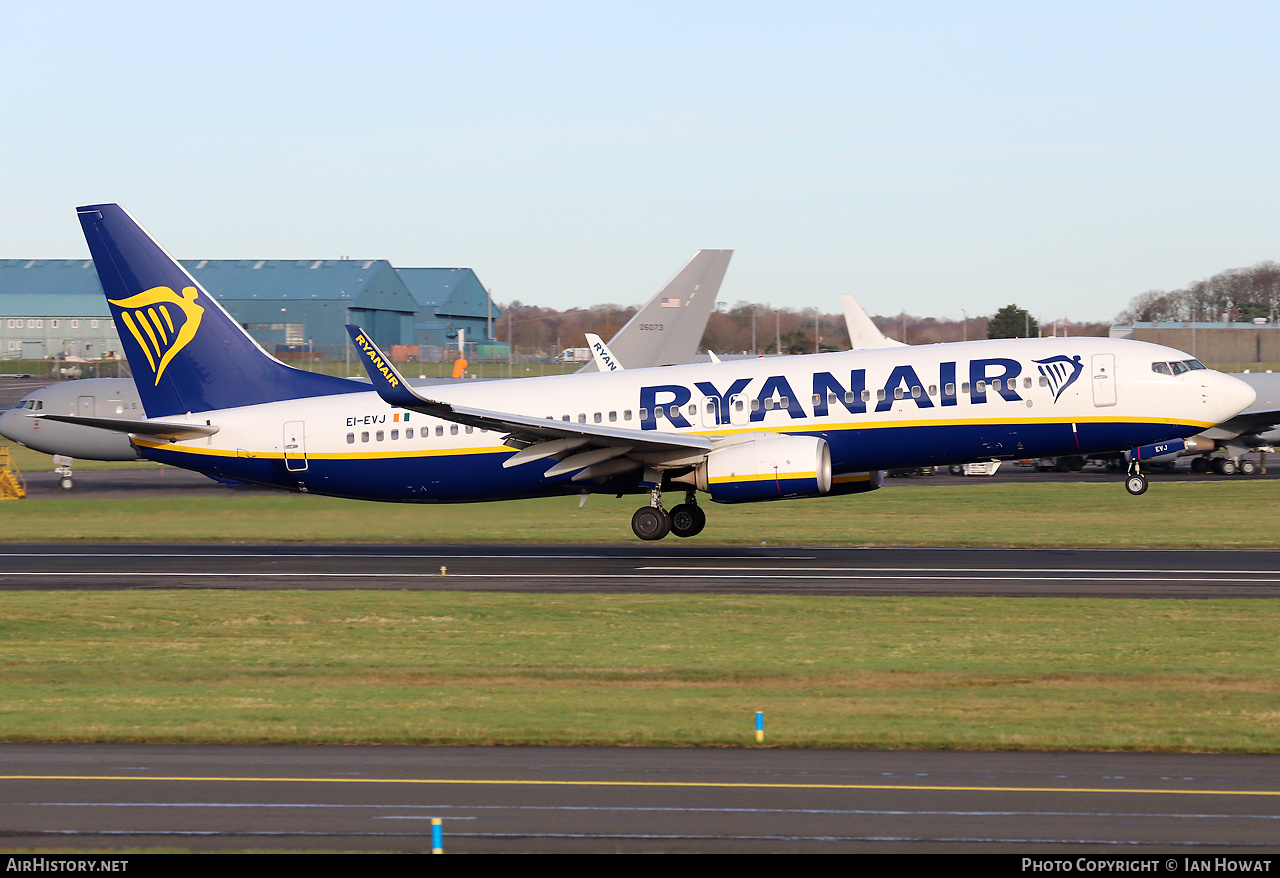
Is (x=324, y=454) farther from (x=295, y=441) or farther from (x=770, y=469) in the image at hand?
(x=770, y=469)

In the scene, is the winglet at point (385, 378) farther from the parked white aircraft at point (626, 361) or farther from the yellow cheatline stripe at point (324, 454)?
the parked white aircraft at point (626, 361)

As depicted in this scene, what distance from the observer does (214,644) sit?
2272cm

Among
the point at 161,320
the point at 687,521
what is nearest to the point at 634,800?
the point at 687,521

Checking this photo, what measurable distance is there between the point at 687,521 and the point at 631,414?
3.47m

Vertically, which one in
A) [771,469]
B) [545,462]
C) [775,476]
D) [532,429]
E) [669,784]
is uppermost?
[532,429]

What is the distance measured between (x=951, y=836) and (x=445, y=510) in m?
26.0

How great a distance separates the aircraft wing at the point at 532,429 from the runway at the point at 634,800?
15.6 meters

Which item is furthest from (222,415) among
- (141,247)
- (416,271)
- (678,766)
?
(416,271)

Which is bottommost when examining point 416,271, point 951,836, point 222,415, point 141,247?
point 951,836

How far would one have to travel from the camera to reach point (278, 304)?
136 metres

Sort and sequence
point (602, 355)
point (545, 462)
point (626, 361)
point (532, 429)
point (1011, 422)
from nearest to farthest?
point (532, 429) < point (1011, 422) < point (545, 462) < point (602, 355) < point (626, 361)

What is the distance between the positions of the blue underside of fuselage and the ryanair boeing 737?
0.17 feet

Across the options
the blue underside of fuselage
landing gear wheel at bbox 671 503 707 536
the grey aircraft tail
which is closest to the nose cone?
the blue underside of fuselage
